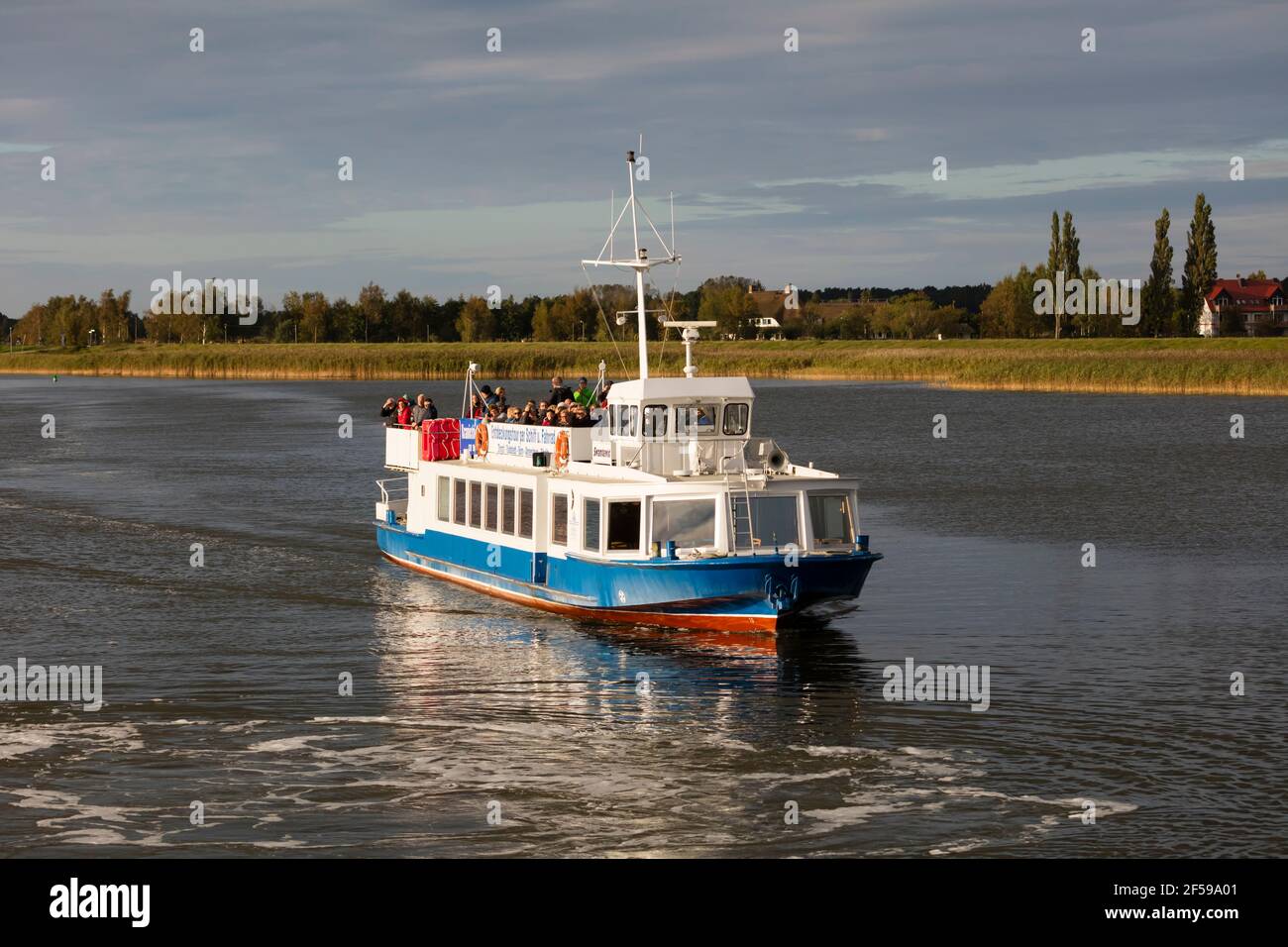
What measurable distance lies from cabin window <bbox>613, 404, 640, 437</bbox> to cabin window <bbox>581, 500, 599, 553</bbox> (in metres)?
1.85

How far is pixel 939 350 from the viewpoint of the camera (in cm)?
16012

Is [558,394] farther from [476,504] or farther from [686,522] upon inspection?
[686,522]

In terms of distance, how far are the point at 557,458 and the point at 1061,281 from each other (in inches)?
5855

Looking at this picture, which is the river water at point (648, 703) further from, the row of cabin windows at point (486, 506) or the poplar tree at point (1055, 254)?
the poplar tree at point (1055, 254)

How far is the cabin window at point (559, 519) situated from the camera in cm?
3306

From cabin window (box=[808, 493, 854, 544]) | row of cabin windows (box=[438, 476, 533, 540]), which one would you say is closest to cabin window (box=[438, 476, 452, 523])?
row of cabin windows (box=[438, 476, 533, 540])

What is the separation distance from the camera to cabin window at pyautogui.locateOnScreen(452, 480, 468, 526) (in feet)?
126

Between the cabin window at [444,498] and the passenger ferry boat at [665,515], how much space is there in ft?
5.28

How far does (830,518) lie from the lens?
30672 mm

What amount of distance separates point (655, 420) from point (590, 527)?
8.80 feet

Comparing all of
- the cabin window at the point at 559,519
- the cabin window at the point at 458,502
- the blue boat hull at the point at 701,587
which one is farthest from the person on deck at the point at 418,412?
the cabin window at the point at 559,519
